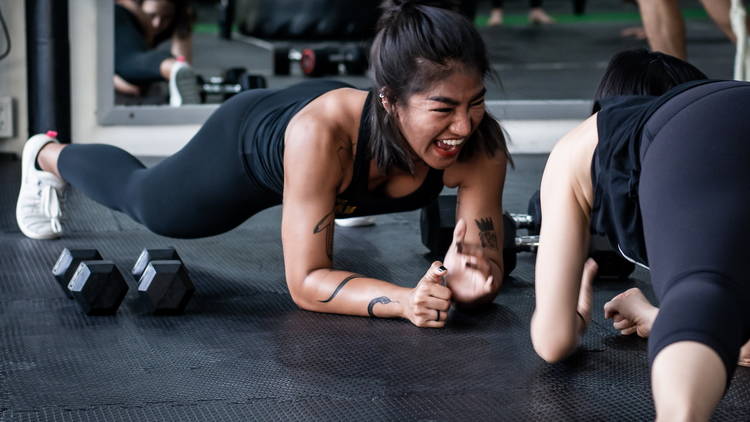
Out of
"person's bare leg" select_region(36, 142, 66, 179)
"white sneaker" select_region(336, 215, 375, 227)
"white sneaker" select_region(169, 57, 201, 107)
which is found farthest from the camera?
"white sneaker" select_region(169, 57, 201, 107)

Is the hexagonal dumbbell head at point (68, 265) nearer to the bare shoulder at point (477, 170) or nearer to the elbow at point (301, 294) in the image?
the elbow at point (301, 294)

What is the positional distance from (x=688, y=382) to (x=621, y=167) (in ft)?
1.43

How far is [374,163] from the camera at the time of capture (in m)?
2.03

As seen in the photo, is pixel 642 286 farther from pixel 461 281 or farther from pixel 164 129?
pixel 164 129

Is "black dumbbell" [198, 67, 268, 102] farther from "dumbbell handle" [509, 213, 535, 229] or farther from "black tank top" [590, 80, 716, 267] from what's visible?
"black tank top" [590, 80, 716, 267]

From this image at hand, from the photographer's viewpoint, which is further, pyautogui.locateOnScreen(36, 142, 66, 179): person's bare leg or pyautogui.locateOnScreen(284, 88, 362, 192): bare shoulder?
pyautogui.locateOnScreen(36, 142, 66, 179): person's bare leg

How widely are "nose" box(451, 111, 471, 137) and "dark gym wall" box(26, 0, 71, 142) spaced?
2323 millimetres

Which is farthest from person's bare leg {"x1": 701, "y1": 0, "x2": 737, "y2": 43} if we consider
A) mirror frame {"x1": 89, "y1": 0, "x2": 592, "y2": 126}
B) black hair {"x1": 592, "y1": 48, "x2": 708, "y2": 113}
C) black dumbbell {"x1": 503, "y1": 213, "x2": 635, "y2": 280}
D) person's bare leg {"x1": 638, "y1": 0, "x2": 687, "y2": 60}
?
black hair {"x1": 592, "y1": 48, "x2": 708, "y2": 113}

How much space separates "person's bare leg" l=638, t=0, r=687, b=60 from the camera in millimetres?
3861

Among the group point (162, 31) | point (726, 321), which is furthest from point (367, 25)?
point (726, 321)

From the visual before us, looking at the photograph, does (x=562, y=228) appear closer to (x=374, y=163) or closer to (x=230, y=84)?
(x=374, y=163)

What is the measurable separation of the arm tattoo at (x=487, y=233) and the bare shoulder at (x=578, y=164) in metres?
0.56

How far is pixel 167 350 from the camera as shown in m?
1.88

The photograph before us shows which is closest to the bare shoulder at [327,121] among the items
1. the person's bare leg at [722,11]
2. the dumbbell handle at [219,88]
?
the person's bare leg at [722,11]
